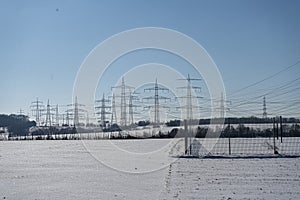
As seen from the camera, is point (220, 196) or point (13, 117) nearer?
point (220, 196)

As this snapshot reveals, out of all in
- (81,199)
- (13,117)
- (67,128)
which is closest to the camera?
(81,199)

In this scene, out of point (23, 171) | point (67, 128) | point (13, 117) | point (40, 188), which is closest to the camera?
point (40, 188)

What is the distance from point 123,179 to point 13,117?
55169mm

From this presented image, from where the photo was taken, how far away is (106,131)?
4012 centimetres

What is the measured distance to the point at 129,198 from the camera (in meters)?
6.57

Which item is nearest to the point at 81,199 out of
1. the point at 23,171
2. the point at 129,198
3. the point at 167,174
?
the point at 129,198

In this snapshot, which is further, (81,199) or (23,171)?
(23,171)

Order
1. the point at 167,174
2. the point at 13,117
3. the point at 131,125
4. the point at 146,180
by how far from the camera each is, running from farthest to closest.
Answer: the point at 13,117 < the point at 131,125 < the point at 167,174 < the point at 146,180

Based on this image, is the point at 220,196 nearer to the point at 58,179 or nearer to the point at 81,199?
the point at 81,199

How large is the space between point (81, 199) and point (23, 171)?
4.75m

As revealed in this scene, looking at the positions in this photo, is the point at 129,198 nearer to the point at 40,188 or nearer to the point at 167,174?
the point at 40,188

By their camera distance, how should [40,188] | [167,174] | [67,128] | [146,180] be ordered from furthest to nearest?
1. [67,128]
2. [167,174]
3. [146,180]
4. [40,188]

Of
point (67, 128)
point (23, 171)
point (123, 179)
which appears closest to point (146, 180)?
point (123, 179)

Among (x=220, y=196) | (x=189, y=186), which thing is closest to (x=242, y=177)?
(x=189, y=186)
